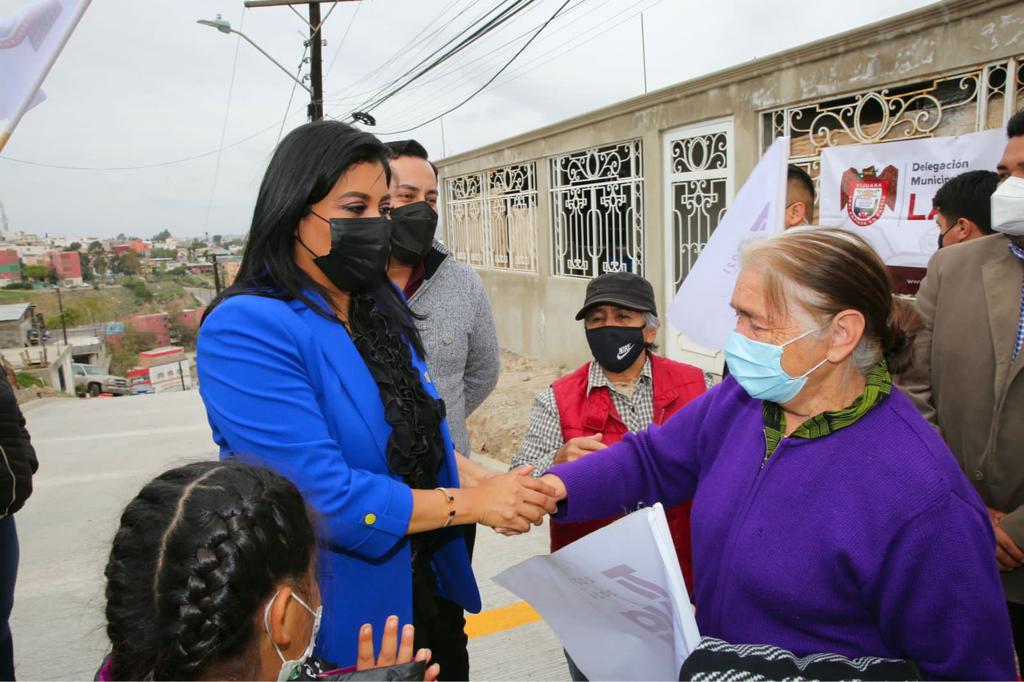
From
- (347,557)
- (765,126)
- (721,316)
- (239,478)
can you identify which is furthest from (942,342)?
(765,126)

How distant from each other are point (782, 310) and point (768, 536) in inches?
18.7

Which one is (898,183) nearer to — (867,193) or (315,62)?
(867,193)

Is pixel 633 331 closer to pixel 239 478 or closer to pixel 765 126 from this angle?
pixel 239 478

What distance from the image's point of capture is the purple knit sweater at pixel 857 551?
1101 mm

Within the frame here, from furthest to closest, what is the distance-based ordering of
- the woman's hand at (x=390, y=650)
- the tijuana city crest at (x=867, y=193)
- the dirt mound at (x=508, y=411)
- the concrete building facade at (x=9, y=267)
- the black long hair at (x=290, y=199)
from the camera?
the concrete building facade at (x=9, y=267) → the dirt mound at (x=508, y=411) → the tijuana city crest at (x=867, y=193) → the black long hair at (x=290, y=199) → the woman's hand at (x=390, y=650)

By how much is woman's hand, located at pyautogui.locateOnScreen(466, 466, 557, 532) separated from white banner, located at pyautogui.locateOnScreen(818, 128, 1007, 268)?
310 cm

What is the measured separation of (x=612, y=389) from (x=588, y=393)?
0.09m

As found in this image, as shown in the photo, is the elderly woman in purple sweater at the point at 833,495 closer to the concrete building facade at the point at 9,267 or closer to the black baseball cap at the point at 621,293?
the black baseball cap at the point at 621,293

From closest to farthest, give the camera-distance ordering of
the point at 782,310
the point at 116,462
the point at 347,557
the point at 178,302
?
the point at 782,310 < the point at 347,557 < the point at 116,462 < the point at 178,302

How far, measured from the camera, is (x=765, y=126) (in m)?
5.36

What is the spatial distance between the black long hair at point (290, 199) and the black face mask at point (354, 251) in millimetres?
63

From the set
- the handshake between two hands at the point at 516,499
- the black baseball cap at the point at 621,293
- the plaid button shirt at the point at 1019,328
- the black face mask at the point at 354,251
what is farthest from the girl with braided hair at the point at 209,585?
the plaid button shirt at the point at 1019,328

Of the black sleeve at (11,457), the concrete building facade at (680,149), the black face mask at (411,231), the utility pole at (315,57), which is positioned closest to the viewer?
the black sleeve at (11,457)

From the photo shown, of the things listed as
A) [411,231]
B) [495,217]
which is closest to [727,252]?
[411,231]
